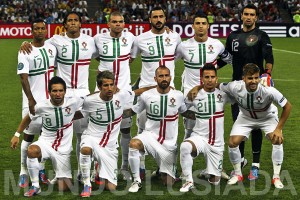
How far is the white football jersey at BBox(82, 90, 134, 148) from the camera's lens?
8.50 m

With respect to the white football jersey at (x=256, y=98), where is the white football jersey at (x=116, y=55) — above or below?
above

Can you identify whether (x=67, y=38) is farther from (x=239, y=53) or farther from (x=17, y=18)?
(x=17, y=18)

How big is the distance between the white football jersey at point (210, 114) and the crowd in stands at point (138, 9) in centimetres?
2500

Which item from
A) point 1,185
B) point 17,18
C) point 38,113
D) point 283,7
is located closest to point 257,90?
point 38,113

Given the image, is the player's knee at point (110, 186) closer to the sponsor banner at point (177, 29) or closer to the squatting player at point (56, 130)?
the squatting player at point (56, 130)

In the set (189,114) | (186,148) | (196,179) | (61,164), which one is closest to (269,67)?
(189,114)

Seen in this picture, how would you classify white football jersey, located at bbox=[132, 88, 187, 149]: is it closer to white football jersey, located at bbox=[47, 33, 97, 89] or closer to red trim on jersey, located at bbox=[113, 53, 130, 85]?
red trim on jersey, located at bbox=[113, 53, 130, 85]

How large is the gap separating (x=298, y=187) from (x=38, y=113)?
3.26 meters

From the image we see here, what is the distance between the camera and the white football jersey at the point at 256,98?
27.9 ft

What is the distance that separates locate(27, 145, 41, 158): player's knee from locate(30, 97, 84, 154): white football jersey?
0.24 metres

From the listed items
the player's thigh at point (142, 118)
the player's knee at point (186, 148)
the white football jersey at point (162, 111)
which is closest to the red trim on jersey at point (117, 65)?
the player's thigh at point (142, 118)

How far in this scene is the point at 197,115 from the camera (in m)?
8.80

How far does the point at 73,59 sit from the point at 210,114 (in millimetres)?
1914

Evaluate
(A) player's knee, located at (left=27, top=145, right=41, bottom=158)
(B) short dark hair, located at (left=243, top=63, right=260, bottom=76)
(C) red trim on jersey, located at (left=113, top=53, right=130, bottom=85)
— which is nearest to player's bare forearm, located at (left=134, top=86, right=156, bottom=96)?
(C) red trim on jersey, located at (left=113, top=53, right=130, bottom=85)
